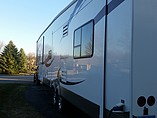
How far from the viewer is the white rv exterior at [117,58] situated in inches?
150

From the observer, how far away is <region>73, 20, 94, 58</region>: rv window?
5825mm

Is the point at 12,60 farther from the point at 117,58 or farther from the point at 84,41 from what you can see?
the point at 117,58

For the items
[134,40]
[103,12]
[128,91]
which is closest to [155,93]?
[128,91]

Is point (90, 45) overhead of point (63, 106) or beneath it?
overhead

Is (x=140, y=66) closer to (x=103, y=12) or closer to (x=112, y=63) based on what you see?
(x=112, y=63)

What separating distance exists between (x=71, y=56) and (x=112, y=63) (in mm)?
3279

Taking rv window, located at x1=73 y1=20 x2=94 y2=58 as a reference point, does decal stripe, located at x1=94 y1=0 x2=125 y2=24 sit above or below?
above

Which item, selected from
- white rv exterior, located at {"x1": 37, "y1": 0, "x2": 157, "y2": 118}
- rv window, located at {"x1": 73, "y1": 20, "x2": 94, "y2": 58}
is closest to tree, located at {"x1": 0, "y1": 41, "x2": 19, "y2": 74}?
rv window, located at {"x1": 73, "y1": 20, "x2": 94, "y2": 58}

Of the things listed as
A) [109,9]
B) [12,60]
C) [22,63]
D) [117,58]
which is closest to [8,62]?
[12,60]

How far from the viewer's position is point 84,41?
20.8 ft

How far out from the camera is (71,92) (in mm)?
7633

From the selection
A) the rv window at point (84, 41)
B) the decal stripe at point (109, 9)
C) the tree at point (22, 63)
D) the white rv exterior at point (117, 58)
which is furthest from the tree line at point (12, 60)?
the decal stripe at point (109, 9)

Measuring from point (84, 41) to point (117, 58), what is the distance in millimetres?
2094

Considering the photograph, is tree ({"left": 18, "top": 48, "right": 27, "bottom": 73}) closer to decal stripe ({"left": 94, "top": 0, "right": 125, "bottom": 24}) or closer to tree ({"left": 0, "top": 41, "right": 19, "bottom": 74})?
tree ({"left": 0, "top": 41, "right": 19, "bottom": 74})
